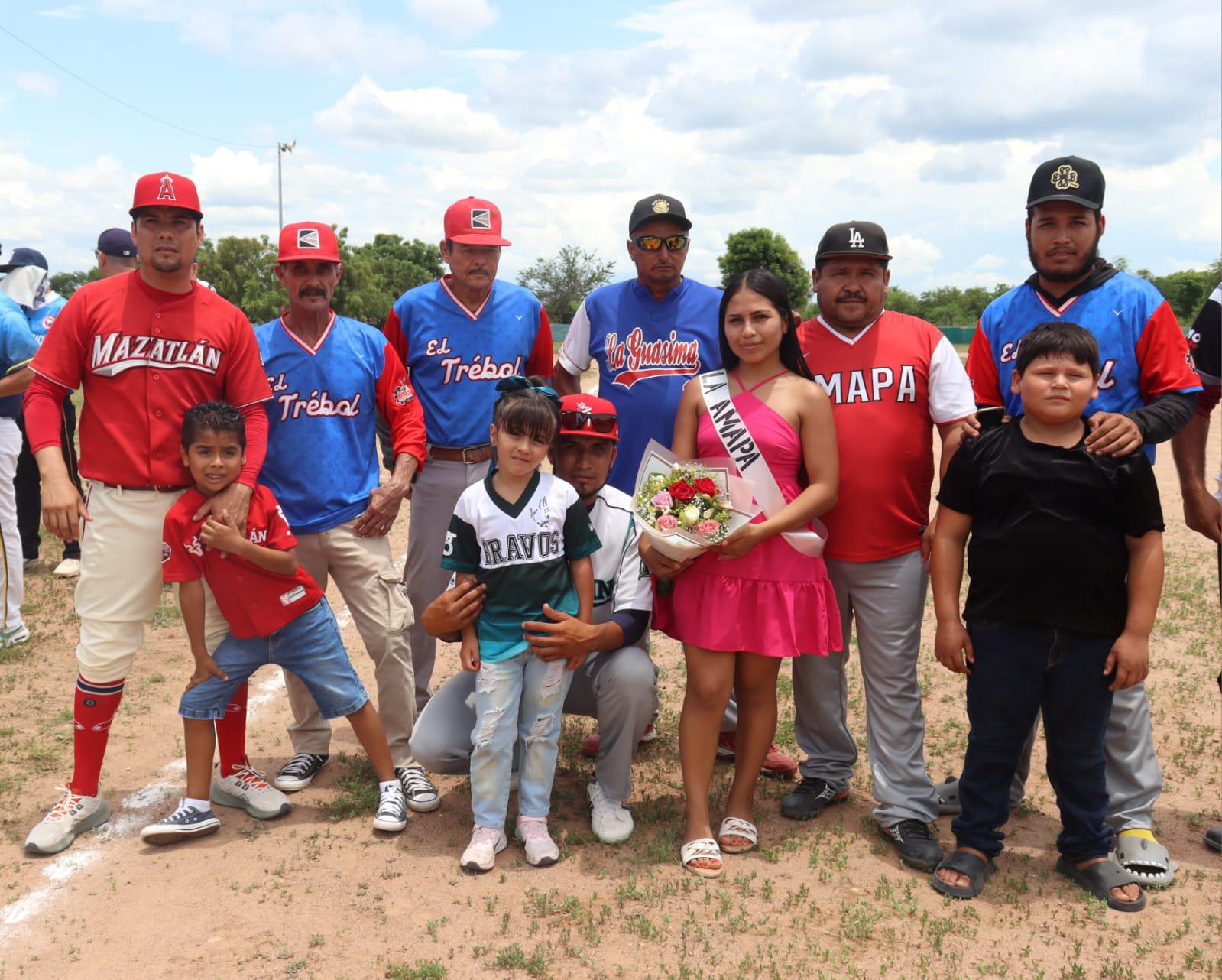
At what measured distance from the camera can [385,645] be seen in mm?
4629

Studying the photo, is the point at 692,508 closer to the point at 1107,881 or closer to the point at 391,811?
the point at 391,811

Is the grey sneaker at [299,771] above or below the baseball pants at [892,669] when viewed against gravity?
below

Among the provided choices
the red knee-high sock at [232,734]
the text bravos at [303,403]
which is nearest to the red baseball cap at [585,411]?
the text bravos at [303,403]

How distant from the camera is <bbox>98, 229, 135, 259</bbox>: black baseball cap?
26.4 feet

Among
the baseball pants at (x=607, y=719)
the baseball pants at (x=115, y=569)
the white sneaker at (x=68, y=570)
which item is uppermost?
the baseball pants at (x=115, y=569)

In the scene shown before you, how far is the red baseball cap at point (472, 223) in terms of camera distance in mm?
4918

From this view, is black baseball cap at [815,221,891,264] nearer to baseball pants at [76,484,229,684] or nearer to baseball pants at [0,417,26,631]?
baseball pants at [76,484,229,684]

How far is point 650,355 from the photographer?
4.78 meters

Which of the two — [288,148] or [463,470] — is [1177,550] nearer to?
[463,470]

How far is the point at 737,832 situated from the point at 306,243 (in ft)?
10.7

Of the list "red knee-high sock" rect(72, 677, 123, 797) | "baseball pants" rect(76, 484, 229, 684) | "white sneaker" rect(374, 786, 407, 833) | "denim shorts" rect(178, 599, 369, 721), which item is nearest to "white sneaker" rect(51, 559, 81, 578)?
"red knee-high sock" rect(72, 677, 123, 797)

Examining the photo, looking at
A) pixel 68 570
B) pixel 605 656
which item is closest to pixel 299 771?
pixel 605 656

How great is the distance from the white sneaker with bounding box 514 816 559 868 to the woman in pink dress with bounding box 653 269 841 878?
54 centimetres

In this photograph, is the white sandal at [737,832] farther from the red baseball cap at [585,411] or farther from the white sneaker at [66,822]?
the white sneaker at [66,822]
